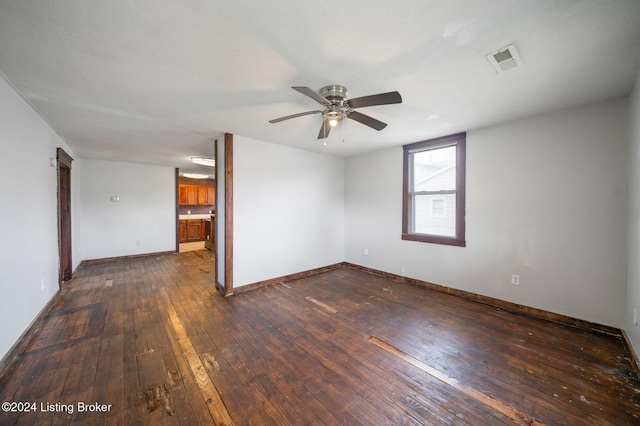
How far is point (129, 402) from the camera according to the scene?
1584 mm

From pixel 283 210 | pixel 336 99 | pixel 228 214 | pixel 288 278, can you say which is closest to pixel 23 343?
pixel 228 214

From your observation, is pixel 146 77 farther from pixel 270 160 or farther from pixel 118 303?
pixel 118 303

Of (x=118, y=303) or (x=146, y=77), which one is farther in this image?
(x=118, y=303)

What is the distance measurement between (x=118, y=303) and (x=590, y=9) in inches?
205

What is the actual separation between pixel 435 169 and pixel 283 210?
2.67m

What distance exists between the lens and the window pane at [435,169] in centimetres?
367

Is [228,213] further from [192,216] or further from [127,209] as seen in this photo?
[192,216]

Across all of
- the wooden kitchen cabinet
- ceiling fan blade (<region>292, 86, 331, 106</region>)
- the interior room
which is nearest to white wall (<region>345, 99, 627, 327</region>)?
the interior room

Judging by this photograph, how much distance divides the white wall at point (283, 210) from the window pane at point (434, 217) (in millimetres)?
1680

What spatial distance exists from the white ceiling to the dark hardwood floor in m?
2.39

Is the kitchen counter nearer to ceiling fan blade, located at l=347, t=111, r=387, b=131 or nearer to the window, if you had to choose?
the window

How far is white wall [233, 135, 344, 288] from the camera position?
3.67 m

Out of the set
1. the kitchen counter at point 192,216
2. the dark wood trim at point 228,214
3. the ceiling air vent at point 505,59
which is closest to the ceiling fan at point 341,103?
the ceiling air vent at point 505,59

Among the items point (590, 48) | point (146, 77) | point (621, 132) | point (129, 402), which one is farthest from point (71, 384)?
point (621, 132)
